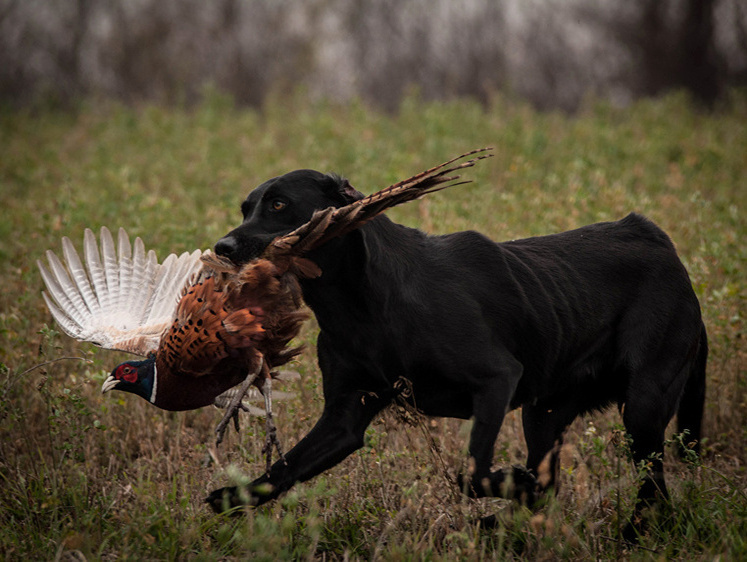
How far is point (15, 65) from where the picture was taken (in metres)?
15.2

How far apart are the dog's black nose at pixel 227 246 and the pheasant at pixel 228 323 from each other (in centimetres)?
12

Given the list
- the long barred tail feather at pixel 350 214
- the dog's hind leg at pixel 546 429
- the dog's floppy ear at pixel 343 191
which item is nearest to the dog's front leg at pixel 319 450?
the long barred tail feather at pixel 350 214

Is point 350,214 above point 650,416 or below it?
above

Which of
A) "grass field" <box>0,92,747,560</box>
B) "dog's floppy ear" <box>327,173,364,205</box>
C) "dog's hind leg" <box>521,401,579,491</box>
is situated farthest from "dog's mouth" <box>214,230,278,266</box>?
"dog's hind leg" <box>521,401,579,491</box>

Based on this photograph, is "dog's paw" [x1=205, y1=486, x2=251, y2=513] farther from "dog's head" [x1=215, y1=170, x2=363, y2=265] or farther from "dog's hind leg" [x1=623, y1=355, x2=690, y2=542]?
"dog's hind leg" [x1=623, y1=355, x2=690, y2=542]

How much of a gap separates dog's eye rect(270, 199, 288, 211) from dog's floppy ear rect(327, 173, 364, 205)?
213 millimetres

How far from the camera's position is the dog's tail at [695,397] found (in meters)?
3.82

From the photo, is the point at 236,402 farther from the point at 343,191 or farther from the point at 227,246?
the point at 343,191

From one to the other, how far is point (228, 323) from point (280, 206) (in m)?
0.52

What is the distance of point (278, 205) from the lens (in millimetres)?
3000

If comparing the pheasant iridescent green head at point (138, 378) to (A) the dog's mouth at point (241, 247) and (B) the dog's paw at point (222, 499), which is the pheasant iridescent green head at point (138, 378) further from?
(A) the dog's mouth at point (241, 247)

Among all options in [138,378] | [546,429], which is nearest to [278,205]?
[138,378]

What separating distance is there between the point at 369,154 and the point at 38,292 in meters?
3.67

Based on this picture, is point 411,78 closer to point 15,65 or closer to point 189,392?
point 15,65
